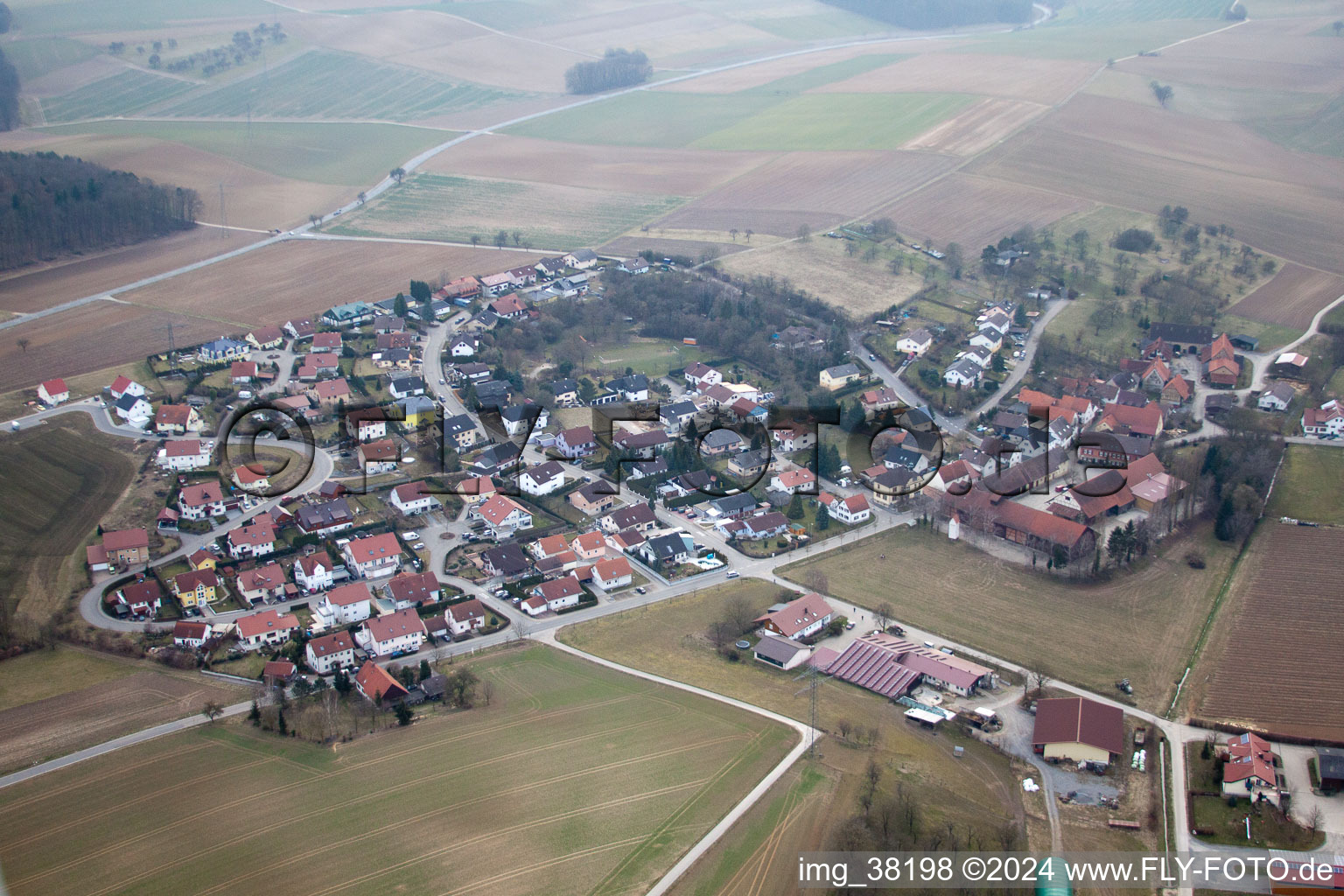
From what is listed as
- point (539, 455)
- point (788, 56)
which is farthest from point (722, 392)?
point (788, 56)

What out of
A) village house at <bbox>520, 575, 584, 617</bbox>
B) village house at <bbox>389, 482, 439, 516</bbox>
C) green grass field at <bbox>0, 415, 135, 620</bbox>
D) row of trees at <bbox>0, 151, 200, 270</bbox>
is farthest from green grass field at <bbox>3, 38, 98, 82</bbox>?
village house at <bbox>520, 575, 584, 617</bbox>

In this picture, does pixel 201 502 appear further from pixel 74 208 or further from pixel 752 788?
pixel 74 208

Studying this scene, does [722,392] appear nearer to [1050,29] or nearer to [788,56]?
[788,56]

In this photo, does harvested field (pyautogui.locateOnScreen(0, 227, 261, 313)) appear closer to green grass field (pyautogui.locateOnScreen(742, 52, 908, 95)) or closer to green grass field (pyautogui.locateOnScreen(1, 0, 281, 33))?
green grass field (pyautogui.locateOnScreen(1, 0, 281, 33))

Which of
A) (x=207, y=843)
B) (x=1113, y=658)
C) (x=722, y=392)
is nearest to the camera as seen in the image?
(x=207, y=843)

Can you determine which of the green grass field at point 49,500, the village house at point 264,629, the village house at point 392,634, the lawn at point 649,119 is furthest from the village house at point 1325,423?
the lawn at point 649,119
